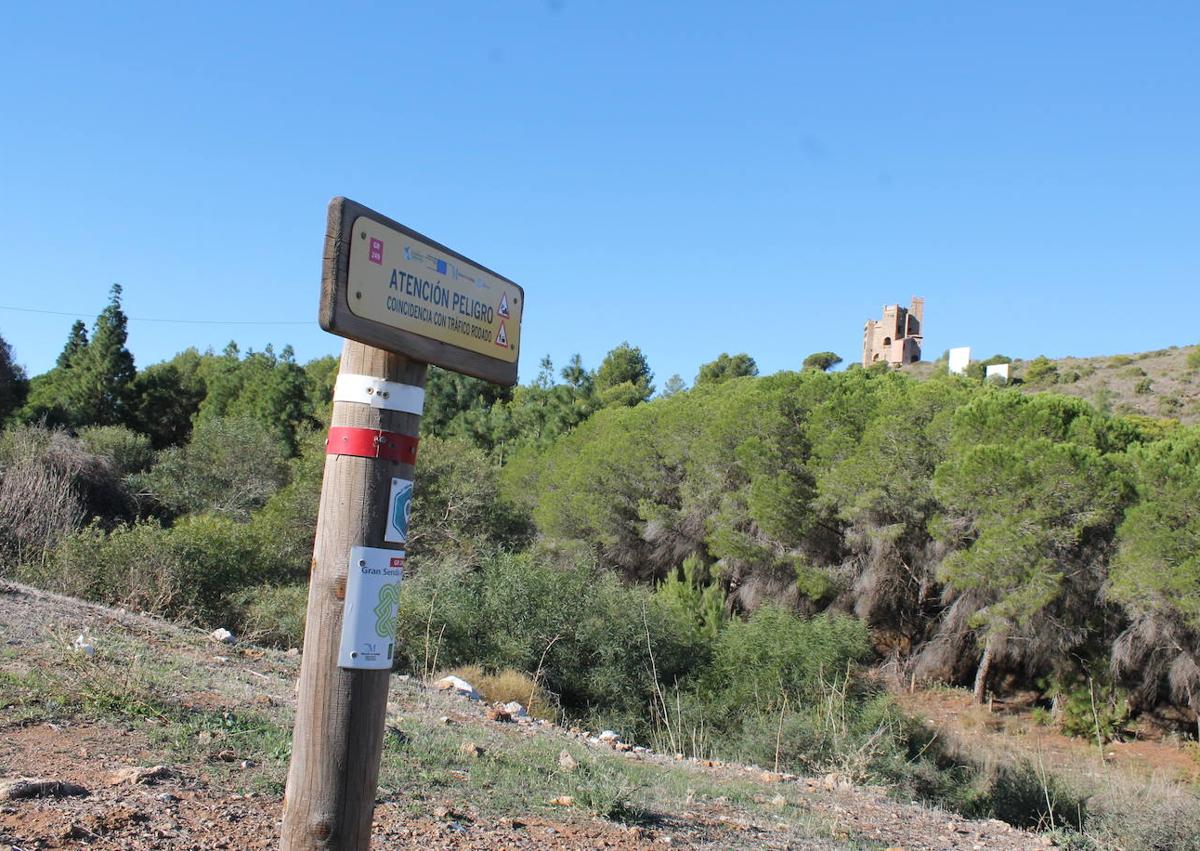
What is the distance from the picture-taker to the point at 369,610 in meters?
2.27

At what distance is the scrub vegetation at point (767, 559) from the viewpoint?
1268cm

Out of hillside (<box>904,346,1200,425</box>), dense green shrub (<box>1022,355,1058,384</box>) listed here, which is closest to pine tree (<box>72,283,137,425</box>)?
hillside (<box>904,346,1200,425</box>)

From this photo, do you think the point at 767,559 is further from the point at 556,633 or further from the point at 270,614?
the point at 270,614

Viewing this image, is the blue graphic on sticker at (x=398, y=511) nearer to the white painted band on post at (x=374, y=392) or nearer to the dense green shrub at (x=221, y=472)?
the white painted band on post at (x=374, y=392)

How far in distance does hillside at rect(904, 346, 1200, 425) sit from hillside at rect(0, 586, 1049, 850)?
1328 inches

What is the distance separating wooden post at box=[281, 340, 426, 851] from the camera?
7.27 feet

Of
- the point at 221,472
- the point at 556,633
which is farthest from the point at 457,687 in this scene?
the point at 221,472

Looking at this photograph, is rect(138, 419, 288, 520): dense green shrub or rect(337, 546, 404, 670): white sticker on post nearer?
rect(337, 546, 404, 670): white sticker on post

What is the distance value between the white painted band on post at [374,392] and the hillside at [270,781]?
2085mm

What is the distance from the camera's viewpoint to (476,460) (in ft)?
79.8

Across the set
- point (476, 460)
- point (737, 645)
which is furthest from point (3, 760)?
point (476, 460)

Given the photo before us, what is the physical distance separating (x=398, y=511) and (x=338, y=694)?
0.43 metres

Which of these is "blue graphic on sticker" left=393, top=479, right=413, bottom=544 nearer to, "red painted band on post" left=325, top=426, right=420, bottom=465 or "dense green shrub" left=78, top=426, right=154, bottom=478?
"red painted band on post" left=325, top=426, right=420, bottom=465

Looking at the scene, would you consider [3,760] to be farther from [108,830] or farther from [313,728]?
[313,728]
